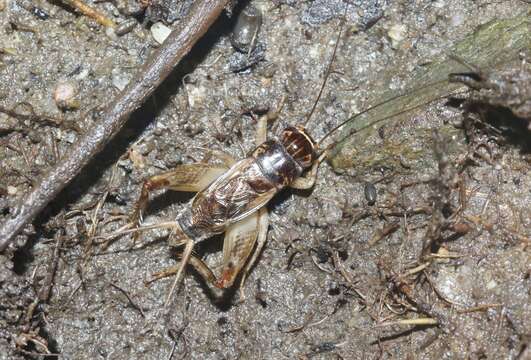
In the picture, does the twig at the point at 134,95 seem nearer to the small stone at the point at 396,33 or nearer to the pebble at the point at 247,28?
the pebble at the point at 247,28

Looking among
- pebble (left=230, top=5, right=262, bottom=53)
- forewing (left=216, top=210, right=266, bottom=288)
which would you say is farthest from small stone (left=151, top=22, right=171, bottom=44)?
forewing (left=216, top=210, right=266, bottom=288)

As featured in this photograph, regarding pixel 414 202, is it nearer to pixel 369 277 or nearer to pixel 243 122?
pixel 369 277

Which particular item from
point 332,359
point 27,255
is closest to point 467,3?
point 332,359

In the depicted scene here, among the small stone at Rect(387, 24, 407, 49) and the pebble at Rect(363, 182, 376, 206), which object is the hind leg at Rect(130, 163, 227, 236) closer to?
the pebble at Rect(363, 182, 376, 206)

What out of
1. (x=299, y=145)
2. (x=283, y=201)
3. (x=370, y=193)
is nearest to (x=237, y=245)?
(x=283, y=201)

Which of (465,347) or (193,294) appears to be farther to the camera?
(193,294)

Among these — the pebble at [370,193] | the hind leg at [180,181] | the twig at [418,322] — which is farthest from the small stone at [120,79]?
the twig at [418,322]
